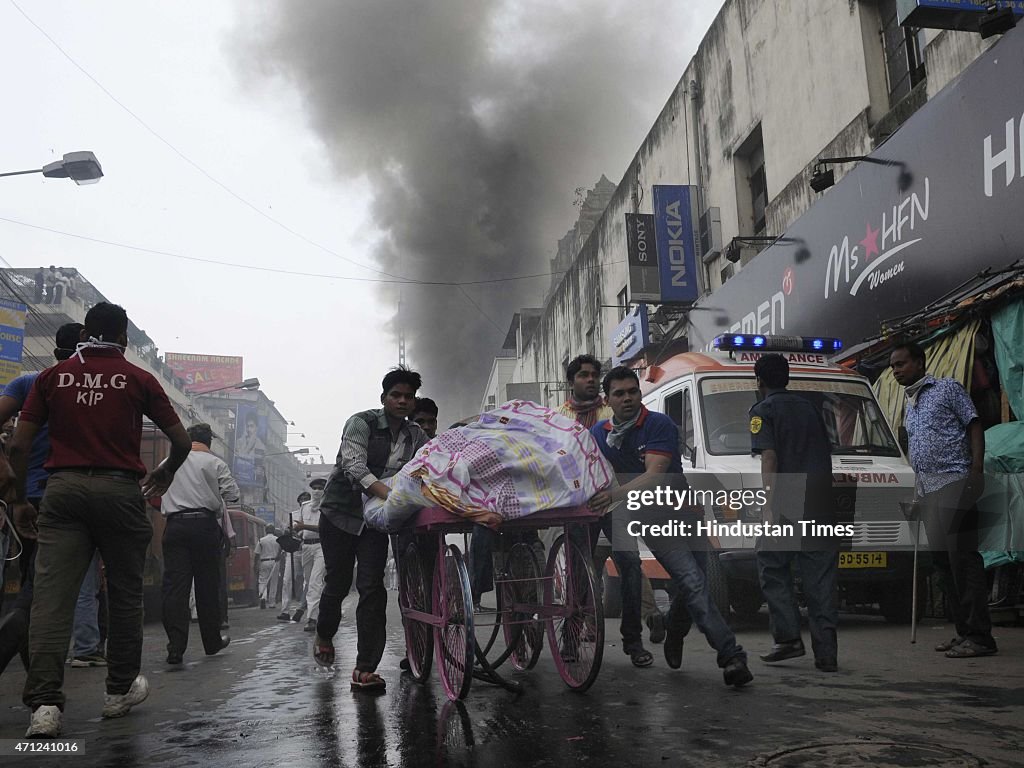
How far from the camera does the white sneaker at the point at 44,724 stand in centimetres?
361

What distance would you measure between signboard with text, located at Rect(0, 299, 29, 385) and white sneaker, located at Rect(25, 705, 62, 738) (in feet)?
63.1

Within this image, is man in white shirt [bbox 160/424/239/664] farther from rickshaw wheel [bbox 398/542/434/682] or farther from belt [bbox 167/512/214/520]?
rickshaw wheel [bbox 398/542/434/682]

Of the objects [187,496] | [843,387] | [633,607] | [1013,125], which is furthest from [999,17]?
[187,496]

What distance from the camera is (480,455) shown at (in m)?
4.30

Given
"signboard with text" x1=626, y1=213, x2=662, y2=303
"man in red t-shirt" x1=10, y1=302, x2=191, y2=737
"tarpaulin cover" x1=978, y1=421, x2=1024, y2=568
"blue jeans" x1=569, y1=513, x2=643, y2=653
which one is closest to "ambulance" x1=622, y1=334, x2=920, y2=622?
"tarpaulin cover" x1=978, y1=421, x2=1024, y2=568

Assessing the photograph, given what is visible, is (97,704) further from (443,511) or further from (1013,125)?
(1013,125)

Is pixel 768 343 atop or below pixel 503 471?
atop

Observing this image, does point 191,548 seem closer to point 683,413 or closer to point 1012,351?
point 683,413

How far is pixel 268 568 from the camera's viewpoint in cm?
1850

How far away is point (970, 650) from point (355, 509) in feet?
11.9

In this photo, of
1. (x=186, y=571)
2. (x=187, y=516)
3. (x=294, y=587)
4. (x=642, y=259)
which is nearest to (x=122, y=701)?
(x=186, y=571)

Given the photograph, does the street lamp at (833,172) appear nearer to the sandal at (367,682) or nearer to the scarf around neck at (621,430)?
the scarf around neck at (621,430)

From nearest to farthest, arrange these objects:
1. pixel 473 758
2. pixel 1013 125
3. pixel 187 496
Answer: pixel 473 758 → pixel 187 496 → pixel 1013 125

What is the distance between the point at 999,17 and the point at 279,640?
891cm
